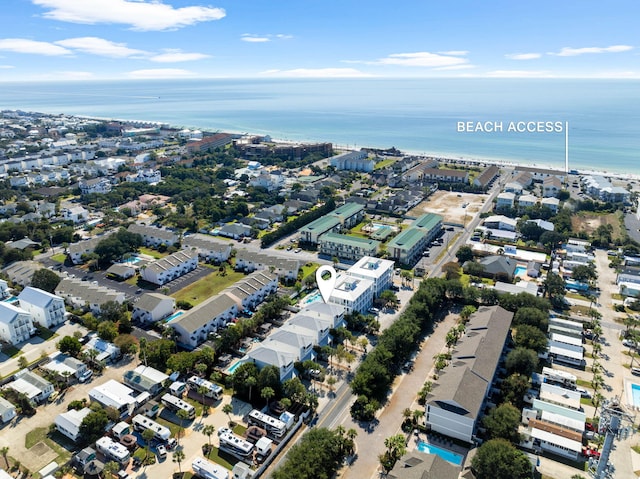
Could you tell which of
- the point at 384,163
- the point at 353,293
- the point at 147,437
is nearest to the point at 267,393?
the point at 147,437

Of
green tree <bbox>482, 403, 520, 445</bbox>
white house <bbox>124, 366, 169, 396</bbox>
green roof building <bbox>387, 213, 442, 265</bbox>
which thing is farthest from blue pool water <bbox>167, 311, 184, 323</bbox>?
green tree <bbox>482, 403, 520, 445</bbox>

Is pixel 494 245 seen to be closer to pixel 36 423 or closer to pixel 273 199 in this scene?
pixel 273 199

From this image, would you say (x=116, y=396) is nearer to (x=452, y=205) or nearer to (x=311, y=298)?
(x=311, y=298)

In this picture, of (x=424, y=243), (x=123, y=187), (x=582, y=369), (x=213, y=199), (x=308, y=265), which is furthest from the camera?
(x=123, y=187)

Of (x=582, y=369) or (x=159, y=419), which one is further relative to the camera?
(x=582, y=369)

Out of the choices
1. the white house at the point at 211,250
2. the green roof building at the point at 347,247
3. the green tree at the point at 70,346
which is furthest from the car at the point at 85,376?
the green roof building at the point at 347,247

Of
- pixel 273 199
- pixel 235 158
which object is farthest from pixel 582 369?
pixel 235 158
